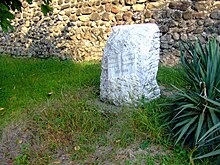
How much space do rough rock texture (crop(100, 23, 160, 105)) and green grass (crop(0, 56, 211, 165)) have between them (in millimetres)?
174

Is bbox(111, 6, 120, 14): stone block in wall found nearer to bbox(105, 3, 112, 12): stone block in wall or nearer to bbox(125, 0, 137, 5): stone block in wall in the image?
bbox(105, 3, 112, 12): stone block in wall

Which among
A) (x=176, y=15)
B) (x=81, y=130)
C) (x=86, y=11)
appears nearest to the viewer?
(x=81, y=130)

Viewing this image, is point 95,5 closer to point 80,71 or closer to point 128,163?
point 80,71

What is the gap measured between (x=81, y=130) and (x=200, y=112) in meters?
1.35

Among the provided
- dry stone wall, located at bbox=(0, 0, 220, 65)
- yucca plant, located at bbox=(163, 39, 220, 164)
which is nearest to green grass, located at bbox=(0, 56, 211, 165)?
yucca plant, located at bbox=(163, 39, 220, 164)

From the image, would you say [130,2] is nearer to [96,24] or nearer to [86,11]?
[96,24]

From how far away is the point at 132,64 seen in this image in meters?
3.53

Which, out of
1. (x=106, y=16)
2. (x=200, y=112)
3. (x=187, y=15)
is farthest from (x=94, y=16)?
(x=200, y=112)

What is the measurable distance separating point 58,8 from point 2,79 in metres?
2.86

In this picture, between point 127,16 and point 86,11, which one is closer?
point 127,16

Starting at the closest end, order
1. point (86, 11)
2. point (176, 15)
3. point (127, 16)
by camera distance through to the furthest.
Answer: point (176, 15) < point (127, 16) < point (86, 11)

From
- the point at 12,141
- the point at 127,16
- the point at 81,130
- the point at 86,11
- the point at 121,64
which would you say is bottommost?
the point at 12,141

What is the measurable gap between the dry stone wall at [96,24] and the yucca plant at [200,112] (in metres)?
2.59

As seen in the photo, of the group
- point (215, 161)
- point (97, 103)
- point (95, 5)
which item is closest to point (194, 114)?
point (215, 161)
